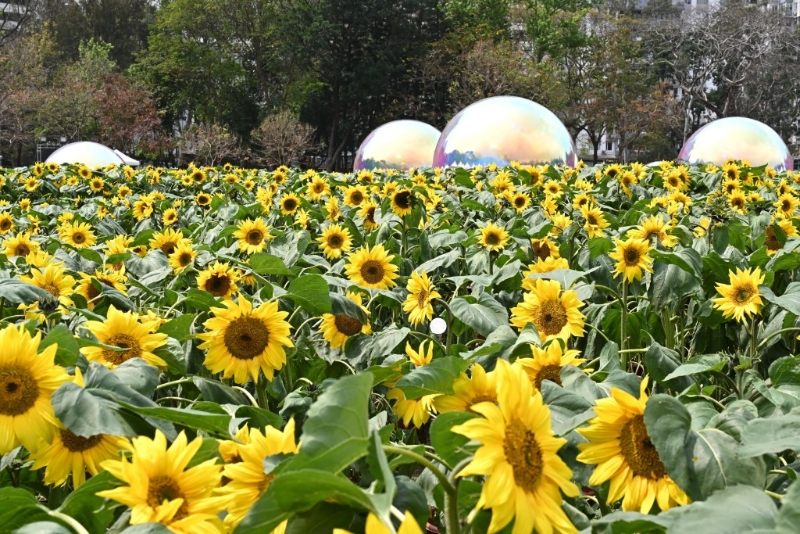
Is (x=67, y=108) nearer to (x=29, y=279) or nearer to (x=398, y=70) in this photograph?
(x=398, y=70)

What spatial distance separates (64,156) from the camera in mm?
18719

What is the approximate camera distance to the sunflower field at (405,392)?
95 centimetres

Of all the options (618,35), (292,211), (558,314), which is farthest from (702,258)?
(618,35)

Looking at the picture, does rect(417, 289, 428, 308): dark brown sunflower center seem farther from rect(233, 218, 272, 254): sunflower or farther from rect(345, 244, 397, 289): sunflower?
rect(233, 218, 272, 254): sunflower

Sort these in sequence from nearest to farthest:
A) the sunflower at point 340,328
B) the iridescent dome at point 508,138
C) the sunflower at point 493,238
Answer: the sunflower at point 340,328 < the sunflower at point 493,238 < the iridescent dome at point 508,138

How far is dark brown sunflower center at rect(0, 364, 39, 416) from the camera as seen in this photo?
1274 millimetres

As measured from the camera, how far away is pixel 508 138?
40.2 feet

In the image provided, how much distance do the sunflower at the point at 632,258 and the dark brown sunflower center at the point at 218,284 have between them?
4.49 ft

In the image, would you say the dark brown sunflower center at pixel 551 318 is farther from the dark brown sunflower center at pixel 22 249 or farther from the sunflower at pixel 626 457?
the dark brown sunflower center at pixel 22 249

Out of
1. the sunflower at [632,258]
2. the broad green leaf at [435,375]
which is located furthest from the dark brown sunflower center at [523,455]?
the sunflower at [632,258]

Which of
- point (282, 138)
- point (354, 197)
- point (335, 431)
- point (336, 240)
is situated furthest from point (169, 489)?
point (282, 138)

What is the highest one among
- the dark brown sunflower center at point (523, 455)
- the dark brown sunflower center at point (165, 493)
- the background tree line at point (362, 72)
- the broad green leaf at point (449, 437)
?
the background tree line at point (362, 72)

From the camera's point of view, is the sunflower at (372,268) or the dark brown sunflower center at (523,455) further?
the sunflower at (372,268)

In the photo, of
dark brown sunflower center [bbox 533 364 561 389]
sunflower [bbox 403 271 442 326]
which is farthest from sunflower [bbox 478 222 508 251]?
dark brown sunflower center [bbox 533 364 561 389]
